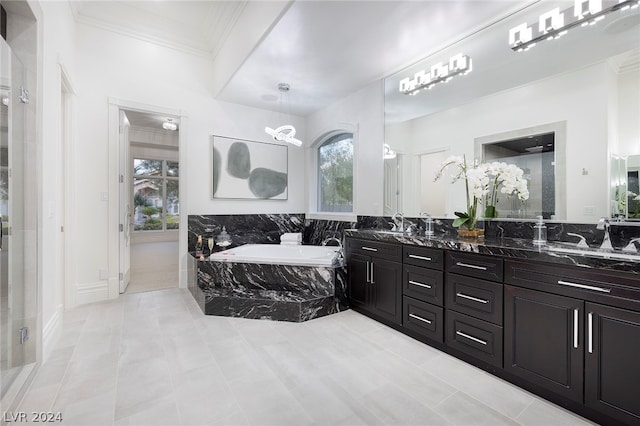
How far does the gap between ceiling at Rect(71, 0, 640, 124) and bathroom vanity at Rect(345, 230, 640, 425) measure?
1628 mm

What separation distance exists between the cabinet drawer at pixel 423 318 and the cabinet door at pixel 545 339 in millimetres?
506

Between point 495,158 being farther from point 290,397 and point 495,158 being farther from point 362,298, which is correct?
point 290,397

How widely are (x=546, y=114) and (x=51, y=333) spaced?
4.39 meters

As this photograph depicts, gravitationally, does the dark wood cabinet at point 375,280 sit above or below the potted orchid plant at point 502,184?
below

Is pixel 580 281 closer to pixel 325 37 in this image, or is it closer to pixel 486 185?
pixel 486 185

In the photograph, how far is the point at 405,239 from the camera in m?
2.68

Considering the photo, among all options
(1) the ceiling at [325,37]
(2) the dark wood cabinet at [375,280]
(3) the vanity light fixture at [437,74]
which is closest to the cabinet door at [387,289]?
(2) the dark wood cabinet at [375,280]

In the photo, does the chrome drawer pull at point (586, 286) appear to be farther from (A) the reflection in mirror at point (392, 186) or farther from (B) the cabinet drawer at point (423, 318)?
(A) the reflection in mirror at point (392, 186)

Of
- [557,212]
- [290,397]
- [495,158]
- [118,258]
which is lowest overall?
[290,397]

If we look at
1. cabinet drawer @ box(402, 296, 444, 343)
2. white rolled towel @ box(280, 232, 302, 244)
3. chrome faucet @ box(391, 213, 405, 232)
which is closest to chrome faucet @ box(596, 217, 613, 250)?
cabinet drawer @ box(402, 296, 444, 343)

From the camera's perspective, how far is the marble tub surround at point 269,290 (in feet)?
9.82

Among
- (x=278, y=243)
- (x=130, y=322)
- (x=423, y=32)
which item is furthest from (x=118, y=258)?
(x=423, y=32)

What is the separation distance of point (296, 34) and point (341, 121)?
1.77 metres

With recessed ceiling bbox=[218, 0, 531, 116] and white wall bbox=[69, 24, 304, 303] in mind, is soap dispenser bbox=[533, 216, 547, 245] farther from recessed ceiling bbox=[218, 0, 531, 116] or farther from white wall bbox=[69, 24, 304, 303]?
white wall bbox=[69, 24, 304, 303]
